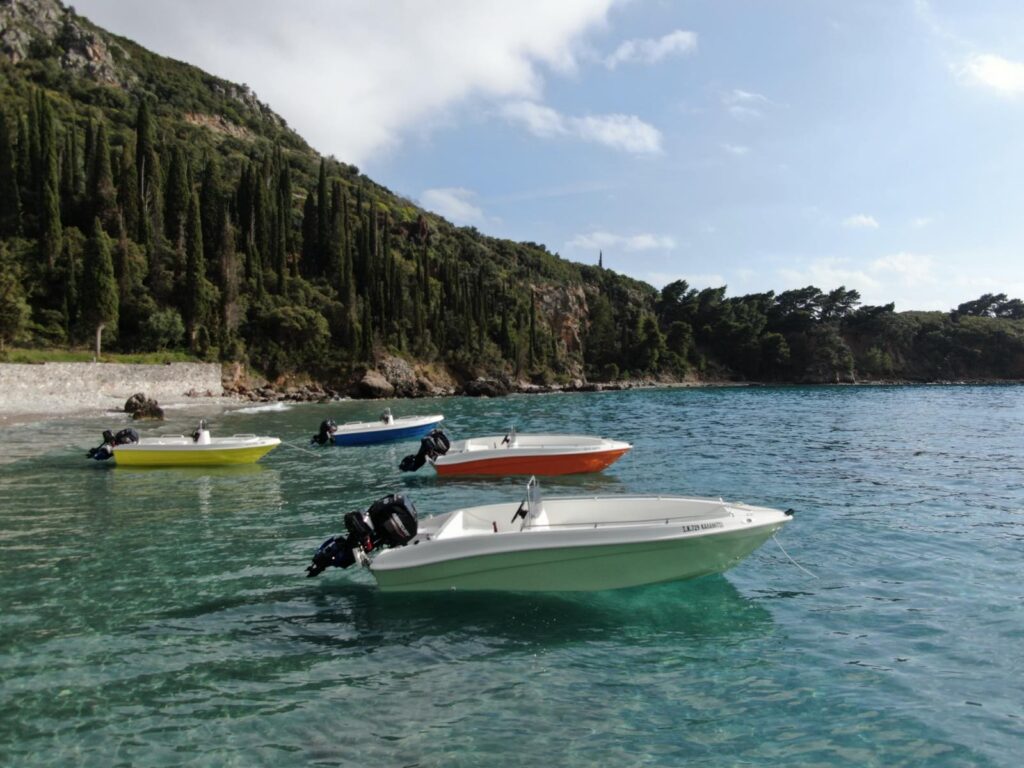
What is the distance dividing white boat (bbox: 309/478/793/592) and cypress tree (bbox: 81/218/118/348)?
55.3 meters

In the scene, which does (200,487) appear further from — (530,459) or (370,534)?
(370,534)

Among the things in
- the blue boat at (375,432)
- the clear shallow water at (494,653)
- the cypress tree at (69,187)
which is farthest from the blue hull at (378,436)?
the cypress tree at (69,187)

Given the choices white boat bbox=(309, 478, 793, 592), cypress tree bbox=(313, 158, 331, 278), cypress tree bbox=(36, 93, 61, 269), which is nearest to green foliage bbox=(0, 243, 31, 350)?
cypress tree bbox=(36, 93, 61, 269)

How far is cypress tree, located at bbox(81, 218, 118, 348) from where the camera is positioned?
179ft

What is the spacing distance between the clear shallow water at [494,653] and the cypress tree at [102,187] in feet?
206

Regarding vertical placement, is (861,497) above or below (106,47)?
below

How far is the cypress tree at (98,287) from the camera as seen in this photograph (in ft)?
179

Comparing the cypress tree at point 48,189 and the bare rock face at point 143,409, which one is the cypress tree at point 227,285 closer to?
the cypress tree at point 48,189

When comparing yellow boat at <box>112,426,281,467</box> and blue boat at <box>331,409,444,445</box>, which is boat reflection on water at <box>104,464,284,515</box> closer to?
yellow boat at <box>112,426,281,467</box>

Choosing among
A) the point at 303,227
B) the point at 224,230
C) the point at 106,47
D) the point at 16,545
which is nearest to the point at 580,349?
the point at 303,227

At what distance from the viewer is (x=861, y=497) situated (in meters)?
16.9

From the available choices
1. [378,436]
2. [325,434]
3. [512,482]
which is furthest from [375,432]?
[512,482]

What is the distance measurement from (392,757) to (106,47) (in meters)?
162

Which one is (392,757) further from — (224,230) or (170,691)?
(224,230)
